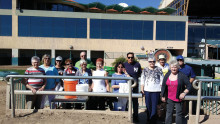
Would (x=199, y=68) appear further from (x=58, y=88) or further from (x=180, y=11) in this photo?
(x=180, y=11)

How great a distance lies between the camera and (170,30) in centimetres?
3200

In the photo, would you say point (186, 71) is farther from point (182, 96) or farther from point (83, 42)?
point (83, 42)

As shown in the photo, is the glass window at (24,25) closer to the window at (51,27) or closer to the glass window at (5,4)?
the window at (51,27)

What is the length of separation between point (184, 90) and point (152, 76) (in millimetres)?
722

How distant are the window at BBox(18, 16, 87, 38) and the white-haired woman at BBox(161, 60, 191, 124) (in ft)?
92.3

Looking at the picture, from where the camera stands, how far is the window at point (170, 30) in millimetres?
31781

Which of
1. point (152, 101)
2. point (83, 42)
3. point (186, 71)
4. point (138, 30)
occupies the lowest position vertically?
point (152, 101)

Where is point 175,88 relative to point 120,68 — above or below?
below

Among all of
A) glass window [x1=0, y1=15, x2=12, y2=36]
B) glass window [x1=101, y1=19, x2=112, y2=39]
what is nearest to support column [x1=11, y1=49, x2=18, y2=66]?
glass window [x1=0, y1=15, x2=12, y2=36]

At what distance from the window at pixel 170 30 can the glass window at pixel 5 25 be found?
2409 cm

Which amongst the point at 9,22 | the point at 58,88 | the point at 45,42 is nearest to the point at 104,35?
the point at 45,42

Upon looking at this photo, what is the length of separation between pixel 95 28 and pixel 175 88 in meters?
28.3

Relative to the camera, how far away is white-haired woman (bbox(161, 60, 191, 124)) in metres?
3.47

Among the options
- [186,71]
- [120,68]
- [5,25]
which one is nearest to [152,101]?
[120,68]
